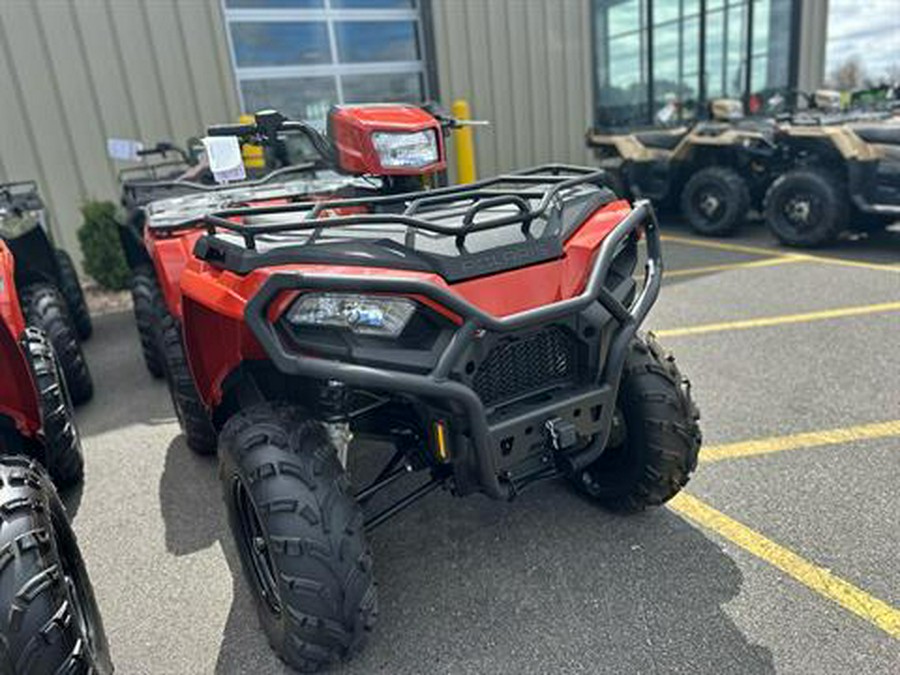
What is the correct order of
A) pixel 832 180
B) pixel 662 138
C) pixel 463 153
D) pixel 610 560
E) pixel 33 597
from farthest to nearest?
pixel 463 153 → pixel 662 138 → pixel 832 180 → pixel 610 560 → pixel 33 597

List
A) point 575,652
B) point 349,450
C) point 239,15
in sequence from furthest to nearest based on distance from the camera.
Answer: point 239,15
point 349,450
point 575,652

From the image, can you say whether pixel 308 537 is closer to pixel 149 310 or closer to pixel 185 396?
pixel 185 396

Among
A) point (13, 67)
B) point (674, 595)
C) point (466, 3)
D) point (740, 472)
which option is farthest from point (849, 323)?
point (13, 67)

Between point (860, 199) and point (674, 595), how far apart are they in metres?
5.64

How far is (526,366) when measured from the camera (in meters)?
2.01

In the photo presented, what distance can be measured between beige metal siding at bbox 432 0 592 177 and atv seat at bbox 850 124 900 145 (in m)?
4.91

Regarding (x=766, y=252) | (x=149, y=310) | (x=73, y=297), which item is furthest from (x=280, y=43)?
(x=766, y=252)

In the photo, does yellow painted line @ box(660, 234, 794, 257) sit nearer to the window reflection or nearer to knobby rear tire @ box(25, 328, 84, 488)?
the window reflection

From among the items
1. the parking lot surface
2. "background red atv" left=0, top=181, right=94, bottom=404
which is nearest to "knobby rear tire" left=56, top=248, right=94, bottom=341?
"background red atv" left=0, top=181, right=94, bottom=404

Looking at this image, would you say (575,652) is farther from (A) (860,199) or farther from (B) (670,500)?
A: (A) (860,199)

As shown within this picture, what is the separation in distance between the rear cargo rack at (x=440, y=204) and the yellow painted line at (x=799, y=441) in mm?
1474

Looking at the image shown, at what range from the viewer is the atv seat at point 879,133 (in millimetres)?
6156

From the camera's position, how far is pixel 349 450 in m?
3.31

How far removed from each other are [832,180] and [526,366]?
6.11 metres
